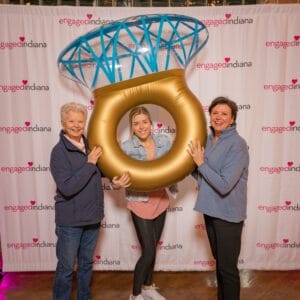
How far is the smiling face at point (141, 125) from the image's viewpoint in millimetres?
1703

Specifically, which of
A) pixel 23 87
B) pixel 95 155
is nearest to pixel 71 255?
pixel 95 155

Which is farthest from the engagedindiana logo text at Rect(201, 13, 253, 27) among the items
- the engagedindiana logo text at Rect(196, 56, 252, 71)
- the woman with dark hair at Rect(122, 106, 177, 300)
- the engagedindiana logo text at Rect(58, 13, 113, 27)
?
the woman with dark hair at Rect(122, 106, 177, 300)

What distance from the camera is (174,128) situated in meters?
2.20

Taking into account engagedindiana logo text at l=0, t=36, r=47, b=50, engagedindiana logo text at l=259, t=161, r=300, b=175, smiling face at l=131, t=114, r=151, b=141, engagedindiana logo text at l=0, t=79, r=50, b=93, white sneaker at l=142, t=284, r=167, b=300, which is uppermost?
engagedindiana logo text at l=0, t=36, r=47, b=50

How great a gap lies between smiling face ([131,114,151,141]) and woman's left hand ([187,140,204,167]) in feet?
0.86

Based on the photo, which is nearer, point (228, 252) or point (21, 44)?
point (228, 252)

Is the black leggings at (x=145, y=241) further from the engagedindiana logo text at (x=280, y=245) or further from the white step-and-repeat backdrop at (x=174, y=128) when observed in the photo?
the engagedindiana logo text at (x=280, y=245)

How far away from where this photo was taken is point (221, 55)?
2.12 m

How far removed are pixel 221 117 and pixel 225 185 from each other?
0.31m

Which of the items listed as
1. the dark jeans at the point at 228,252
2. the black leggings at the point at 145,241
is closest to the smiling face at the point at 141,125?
the black leggings at the point at 145,241

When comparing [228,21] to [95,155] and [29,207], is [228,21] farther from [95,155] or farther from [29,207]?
[29,207]

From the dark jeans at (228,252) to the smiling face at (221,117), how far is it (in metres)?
0.44

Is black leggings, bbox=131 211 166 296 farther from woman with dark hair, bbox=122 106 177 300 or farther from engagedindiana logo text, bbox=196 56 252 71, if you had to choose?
engagedindiana logo text, bbox=196 56 252 71

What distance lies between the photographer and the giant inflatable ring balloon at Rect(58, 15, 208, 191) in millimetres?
1541
